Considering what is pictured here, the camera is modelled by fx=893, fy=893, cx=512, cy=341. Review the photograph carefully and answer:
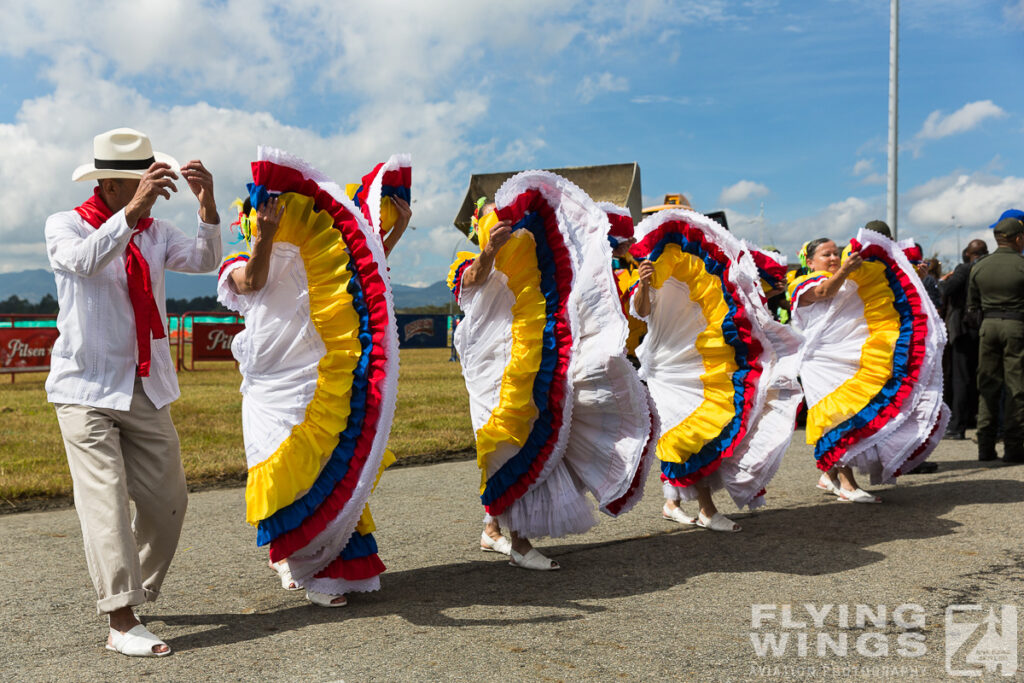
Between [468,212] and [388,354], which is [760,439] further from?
[468,212]

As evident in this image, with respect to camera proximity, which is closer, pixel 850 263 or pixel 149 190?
pixel 149 190

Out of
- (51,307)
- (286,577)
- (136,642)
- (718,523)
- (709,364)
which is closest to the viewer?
(136,642)

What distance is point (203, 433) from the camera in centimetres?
962

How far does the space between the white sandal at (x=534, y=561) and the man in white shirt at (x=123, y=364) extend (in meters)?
1.76

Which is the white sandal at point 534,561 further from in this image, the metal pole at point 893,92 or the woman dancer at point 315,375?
the metal pole at point 893,92

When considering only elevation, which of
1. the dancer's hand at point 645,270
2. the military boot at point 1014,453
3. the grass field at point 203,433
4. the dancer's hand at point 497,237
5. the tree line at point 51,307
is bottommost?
the military boot at point 1014,453

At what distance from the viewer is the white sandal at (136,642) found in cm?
349

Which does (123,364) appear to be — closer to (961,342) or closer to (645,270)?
(645,270)

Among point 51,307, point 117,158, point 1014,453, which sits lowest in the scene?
point 1014,453

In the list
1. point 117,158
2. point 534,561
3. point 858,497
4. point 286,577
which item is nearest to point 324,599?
point 286,577

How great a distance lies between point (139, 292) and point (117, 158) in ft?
1.98

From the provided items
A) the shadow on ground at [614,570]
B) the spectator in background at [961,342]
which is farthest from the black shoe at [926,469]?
the spectator in background at [961,342]

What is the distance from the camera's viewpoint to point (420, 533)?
557 cm

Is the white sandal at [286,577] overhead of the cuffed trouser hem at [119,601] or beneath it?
beneath
